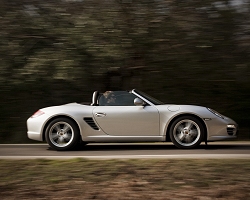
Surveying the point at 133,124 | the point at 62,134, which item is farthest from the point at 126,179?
the point at 62,134

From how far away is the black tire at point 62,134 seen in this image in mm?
10625

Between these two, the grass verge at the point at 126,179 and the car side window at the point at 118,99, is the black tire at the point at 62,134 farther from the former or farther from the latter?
the grass verge at the point at 126,179

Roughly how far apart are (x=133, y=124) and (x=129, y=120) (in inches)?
4.6

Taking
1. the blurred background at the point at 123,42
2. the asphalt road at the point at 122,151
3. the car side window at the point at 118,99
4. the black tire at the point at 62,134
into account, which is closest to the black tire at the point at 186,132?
the asphalt road at the point at 122,151

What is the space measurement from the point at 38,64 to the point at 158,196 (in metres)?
7.83

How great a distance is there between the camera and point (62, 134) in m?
10.7

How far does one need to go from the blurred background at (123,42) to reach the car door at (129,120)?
2.34 meters

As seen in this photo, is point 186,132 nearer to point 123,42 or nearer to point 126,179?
point 123,42

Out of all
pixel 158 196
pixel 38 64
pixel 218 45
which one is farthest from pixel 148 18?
pixel 158 196

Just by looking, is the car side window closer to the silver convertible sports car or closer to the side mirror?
the silver convertible sports car

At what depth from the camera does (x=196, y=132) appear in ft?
34.6

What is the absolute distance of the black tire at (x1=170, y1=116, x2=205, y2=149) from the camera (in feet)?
34.4

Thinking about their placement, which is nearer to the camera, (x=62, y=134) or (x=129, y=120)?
(x=129, y=120)

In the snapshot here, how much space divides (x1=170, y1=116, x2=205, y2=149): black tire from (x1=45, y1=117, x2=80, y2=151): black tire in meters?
1.99
